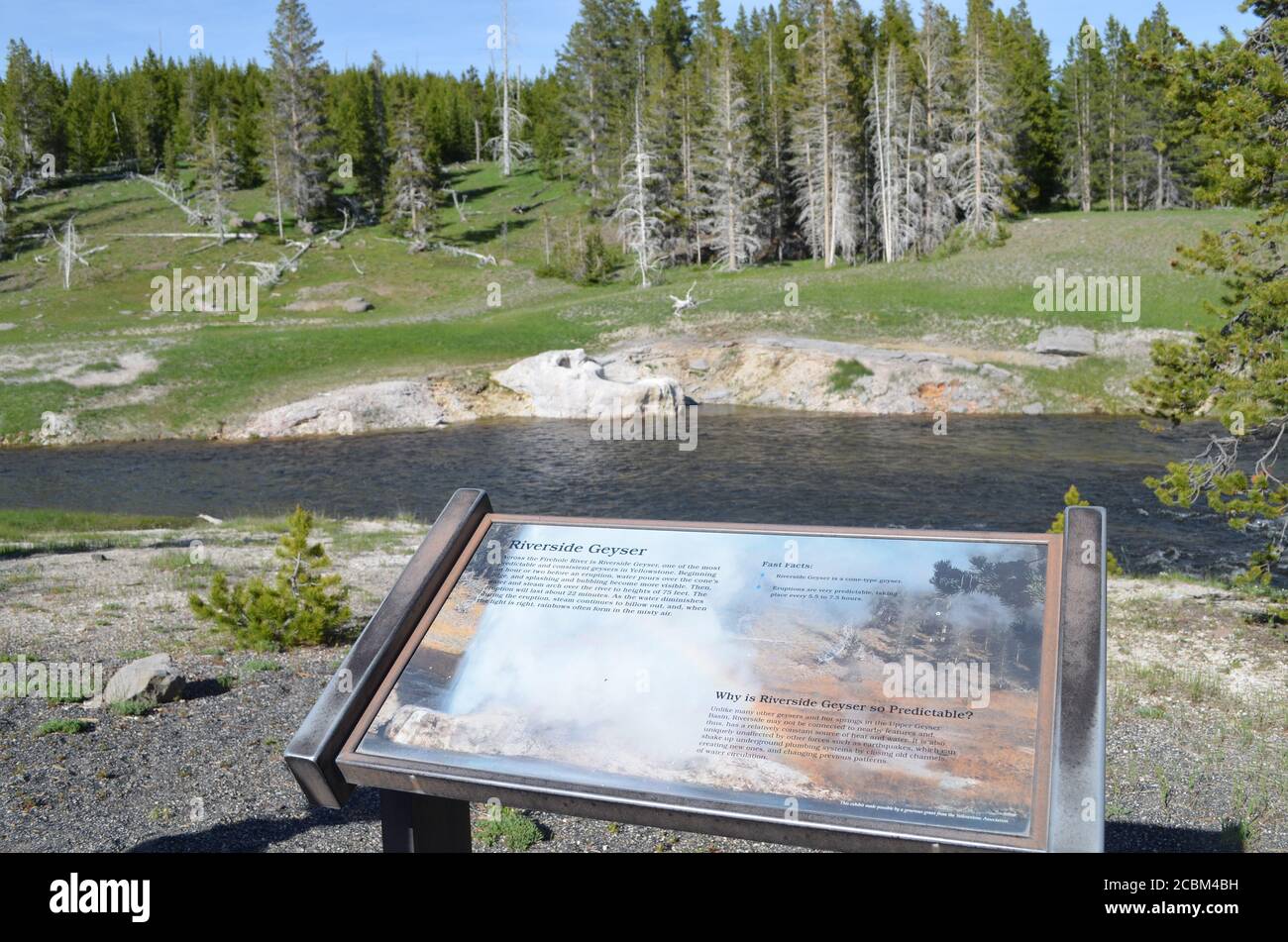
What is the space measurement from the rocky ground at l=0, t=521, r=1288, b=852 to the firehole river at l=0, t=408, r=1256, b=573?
670 cm

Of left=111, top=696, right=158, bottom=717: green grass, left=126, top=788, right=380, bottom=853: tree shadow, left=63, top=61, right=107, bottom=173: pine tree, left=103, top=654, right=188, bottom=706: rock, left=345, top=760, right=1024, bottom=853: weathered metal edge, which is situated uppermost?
left=63, top=61, right=107, bottom=173: pine tree

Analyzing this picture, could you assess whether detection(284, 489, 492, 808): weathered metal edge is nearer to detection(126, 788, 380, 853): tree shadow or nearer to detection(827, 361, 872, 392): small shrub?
detection(126, 788, 380, 853): tree shadow

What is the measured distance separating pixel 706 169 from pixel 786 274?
1094cm

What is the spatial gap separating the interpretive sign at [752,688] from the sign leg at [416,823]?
0.08 metres

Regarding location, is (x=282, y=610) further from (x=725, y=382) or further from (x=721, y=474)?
(x=725, y=382)

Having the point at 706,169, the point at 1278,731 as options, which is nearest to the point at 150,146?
Result: the point at 706,169

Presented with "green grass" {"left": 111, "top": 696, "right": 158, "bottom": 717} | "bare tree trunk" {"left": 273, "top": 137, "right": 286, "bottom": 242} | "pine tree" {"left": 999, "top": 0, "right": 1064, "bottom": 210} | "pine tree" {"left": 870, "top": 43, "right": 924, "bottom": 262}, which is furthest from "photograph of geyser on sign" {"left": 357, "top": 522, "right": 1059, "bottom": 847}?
"bare tree trunk" {"left": 273, "top": 137, "right": 286, "bottom": 242}

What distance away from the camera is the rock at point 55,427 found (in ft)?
116

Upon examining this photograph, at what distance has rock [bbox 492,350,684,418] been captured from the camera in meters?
39.0

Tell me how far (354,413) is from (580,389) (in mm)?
8135

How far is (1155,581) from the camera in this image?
15.9 metres

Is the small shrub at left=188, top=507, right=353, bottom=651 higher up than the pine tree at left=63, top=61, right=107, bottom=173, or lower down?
lower down
